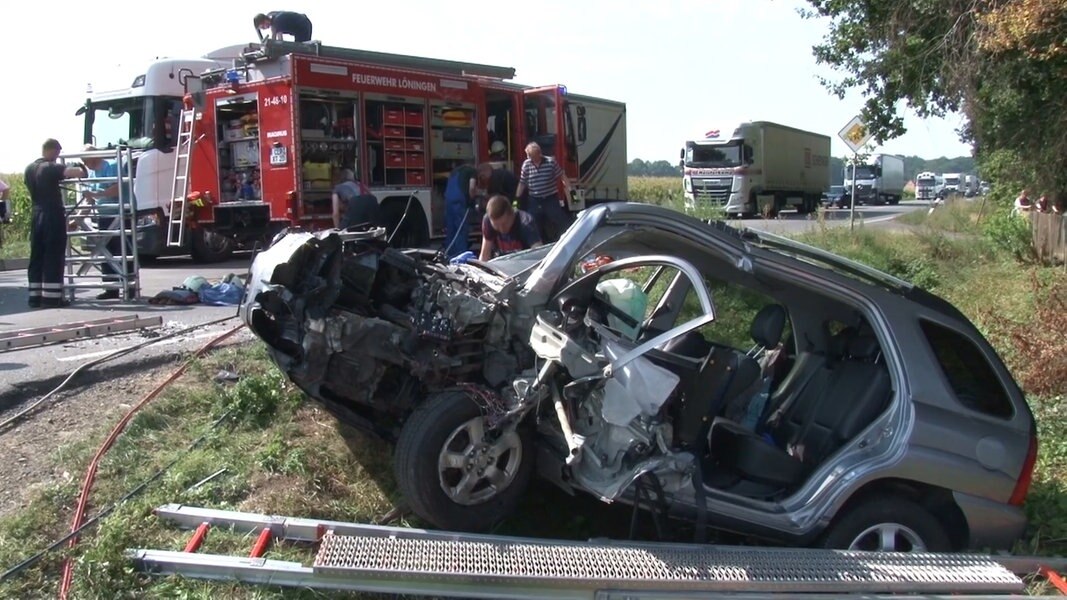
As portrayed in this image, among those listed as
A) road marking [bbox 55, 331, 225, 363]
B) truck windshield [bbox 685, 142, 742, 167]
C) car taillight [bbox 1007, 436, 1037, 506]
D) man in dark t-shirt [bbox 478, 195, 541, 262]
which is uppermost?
truck windshield [bbox 685, 142, 742, 167]

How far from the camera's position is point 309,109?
14203 mm

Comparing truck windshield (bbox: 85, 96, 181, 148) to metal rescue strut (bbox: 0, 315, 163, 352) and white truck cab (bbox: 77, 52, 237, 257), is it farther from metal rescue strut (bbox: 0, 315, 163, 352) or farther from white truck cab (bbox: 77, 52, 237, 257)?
metal rescue strut (bbox: 0, 315, 163, 352)

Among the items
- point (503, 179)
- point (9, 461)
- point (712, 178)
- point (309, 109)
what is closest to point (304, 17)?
point (309, 109)

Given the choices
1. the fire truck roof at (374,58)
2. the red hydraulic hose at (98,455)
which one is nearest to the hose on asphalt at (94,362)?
the red hydraulic hose at (98,455)

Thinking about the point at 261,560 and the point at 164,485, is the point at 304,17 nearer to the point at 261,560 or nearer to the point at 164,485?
the point at 164,485

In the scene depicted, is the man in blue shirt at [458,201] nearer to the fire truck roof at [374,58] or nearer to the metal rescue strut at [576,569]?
the fire truck roof at [374,58]

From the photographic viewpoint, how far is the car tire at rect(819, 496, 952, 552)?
4.52 m

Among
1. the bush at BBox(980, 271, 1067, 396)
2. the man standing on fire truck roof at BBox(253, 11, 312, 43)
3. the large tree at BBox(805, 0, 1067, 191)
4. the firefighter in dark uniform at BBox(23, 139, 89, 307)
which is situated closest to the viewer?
the bush at BBox(980, 271, 1067, 396)

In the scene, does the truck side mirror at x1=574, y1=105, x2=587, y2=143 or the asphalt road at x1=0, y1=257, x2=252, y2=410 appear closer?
the asphalt road at x1=0, y1=257, x2=252, y2=410

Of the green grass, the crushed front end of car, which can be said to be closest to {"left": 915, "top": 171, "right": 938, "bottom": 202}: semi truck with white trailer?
the green grass

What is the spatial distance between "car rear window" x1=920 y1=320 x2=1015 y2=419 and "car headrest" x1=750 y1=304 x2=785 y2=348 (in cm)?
70

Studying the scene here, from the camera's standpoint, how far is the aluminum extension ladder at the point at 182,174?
1473 cm

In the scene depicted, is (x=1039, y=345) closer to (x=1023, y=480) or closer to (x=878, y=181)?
(x=1023, y=480)

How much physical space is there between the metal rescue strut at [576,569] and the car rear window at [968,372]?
2.51ft
